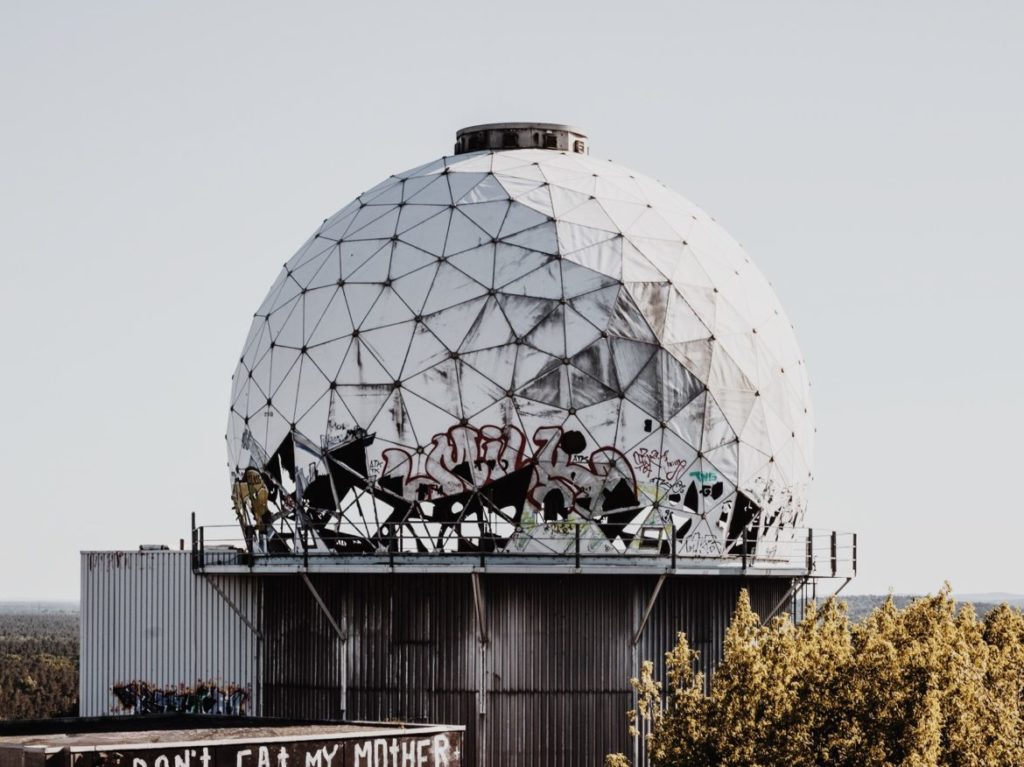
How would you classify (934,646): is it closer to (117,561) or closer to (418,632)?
(418,632)

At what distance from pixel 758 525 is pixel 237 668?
37.3ft

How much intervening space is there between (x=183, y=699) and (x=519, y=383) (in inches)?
434

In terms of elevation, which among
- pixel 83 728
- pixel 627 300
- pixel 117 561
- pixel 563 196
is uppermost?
pixel 563 196

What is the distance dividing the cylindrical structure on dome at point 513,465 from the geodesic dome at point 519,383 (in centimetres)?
5

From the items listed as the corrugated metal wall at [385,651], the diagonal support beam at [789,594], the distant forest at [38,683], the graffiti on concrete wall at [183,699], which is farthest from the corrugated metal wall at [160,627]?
the distant forest at [38,683]

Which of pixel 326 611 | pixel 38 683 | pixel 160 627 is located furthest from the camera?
pixel 38 683

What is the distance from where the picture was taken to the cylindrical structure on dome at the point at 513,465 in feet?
117

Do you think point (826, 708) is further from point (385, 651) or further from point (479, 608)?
point (385, 651)

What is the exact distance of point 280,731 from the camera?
3053 centimetres

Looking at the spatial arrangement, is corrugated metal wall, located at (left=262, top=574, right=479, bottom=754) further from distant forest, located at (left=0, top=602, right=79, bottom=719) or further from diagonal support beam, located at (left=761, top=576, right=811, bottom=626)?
distant forest, located at (left=0, top=602, right=79, bottom=719)

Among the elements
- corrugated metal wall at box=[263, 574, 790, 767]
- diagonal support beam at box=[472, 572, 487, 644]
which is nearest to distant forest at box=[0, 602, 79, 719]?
corrugated metal wall at box=[263, 574, 790, 767]

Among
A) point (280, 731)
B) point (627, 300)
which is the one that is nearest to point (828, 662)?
point (280, 731)

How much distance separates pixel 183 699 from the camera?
40438mm

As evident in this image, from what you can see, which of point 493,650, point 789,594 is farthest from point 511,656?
point 789,594
